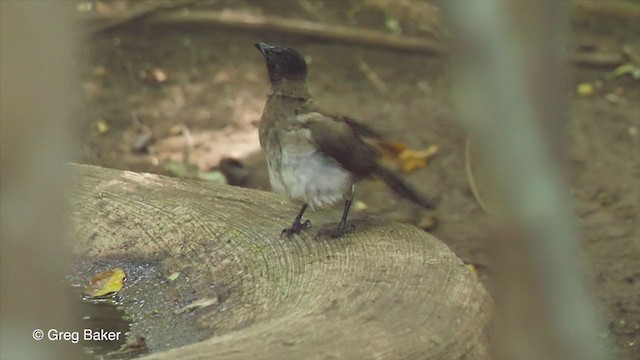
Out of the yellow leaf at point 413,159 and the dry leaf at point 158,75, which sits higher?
the dry leaf at point 158,75

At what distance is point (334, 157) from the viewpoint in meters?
3.07

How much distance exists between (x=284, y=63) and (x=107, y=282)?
0.84 m

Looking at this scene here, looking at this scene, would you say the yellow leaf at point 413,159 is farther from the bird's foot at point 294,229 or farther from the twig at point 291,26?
the bird's foot at point 294,229

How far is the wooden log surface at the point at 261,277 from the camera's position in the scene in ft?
7.39

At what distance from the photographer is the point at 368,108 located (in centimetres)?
641

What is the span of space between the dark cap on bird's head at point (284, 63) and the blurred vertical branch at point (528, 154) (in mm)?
2117

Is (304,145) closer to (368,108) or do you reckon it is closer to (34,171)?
(34,171)

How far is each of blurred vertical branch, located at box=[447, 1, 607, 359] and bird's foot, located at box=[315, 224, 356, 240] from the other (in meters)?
1.98

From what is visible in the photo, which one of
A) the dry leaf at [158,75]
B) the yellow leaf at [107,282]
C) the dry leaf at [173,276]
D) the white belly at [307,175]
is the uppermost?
the white belly at [307,175]

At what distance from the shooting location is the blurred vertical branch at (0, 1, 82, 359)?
107 cm

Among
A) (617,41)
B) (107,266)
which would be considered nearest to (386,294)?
(107,266)

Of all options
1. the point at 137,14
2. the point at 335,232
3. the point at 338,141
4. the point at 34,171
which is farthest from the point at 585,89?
the point at 34,171

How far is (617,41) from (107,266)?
4.91 meters

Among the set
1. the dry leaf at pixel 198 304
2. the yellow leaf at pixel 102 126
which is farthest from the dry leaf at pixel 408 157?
the dry leaf at pixel 198 304
